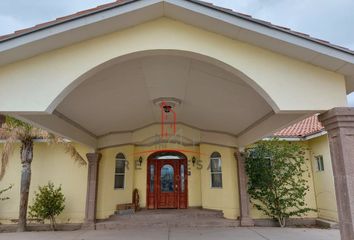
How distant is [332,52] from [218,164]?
26.1 ft

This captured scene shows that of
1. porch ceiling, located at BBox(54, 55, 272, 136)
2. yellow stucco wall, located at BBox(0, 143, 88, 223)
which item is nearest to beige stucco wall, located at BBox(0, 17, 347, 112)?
porch ceiling, located at BBox(54, 55, 272, 136)

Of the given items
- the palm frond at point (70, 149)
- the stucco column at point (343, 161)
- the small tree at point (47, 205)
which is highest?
the palm frond at point (70, 149)

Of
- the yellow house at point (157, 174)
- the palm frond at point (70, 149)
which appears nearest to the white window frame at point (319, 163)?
the yellow house at point (157, 174)

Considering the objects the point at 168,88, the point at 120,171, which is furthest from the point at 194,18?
the point at 120,171

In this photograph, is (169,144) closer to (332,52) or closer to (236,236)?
(236,236)

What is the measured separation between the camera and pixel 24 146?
10.3 m

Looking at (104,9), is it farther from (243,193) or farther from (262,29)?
(243,193)

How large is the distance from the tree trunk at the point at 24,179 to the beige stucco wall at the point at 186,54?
22.7 feet

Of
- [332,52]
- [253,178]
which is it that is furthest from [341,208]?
[253,178]

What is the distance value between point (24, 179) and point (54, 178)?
4.13 ft

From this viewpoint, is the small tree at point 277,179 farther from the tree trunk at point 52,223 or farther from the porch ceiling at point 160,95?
the tree trunk at point 52,223

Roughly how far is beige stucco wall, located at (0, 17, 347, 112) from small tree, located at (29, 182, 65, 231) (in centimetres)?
715

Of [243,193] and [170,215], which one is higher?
[243,193]

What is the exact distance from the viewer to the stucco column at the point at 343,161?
4004mm
